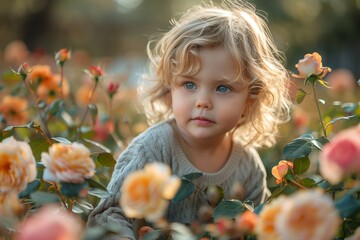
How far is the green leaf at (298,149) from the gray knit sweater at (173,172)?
1.31 feet

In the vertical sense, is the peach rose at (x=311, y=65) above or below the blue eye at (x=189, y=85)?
above

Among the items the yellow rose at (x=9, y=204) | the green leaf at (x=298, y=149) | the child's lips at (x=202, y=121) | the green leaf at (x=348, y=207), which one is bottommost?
the child's lips at (x=202, y=121)

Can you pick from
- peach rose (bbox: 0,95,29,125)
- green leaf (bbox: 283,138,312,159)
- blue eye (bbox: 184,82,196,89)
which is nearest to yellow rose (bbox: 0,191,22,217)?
green leaf (bbox: 283,138,312,159)

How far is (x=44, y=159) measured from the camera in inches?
46.0

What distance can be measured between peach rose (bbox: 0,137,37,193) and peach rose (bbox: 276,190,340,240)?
0.49 meters

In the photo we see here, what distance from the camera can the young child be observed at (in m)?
1.80

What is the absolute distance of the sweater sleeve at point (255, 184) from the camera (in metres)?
2.10

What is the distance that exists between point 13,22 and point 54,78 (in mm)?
11926

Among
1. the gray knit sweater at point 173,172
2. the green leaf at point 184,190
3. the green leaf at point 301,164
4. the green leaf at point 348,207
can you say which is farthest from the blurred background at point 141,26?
the green leaf at point 348,207

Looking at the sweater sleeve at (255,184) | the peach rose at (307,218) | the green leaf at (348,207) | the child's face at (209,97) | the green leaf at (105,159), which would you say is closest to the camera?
the peach rose at (307,218)

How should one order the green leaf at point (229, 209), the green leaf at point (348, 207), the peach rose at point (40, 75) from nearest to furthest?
the green leaf at point (348, 207), the green leaf at point (229, 209), the peach rose at point (40, 75)

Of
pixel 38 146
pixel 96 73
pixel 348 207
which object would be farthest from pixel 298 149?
pixel 96 73

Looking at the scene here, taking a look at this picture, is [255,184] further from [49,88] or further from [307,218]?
[307,218]

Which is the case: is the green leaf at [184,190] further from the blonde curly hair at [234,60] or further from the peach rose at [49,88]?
the peach rose at [49,88]
